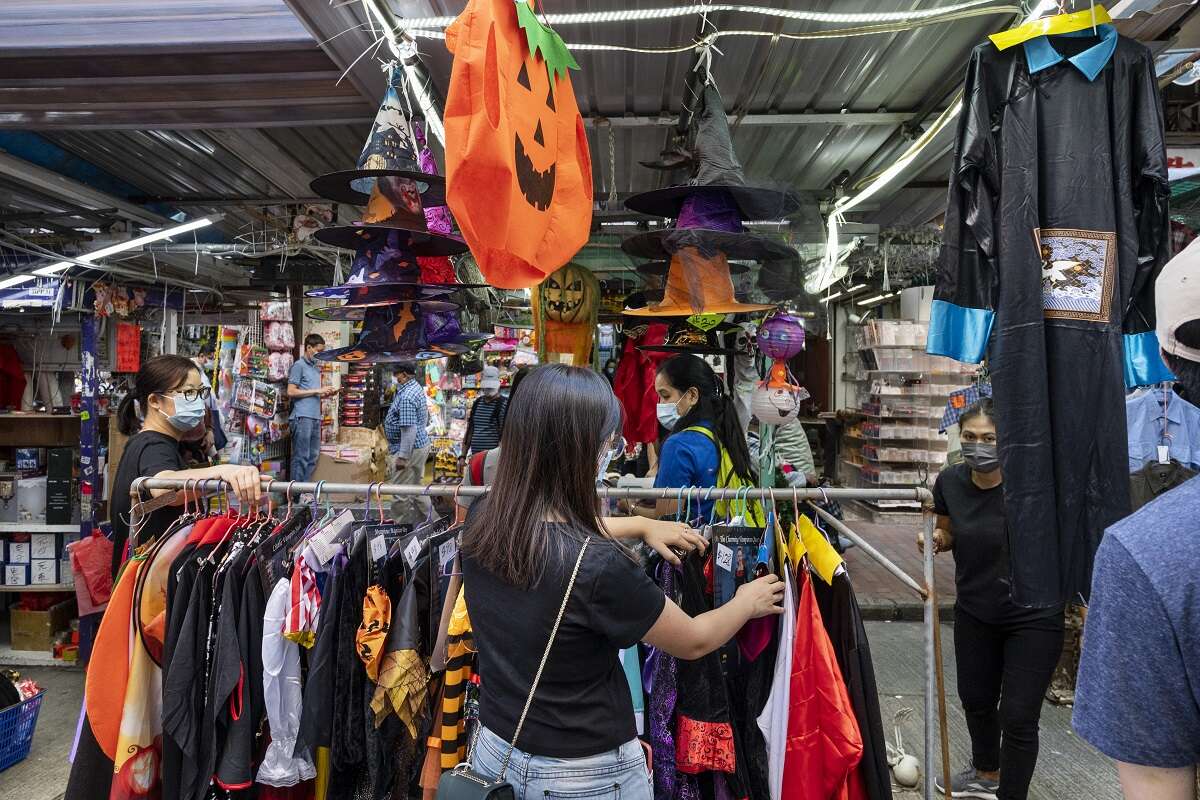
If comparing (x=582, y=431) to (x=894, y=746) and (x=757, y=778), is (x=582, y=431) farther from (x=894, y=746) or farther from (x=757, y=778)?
(x=894, y=746)

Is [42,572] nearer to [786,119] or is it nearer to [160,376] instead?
[160,376]

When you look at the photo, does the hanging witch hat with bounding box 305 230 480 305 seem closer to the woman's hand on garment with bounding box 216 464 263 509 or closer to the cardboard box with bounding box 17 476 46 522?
the woman's hand on garment with bounding box 216 464 263 509

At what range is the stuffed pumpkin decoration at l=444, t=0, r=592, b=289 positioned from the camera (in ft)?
4.80

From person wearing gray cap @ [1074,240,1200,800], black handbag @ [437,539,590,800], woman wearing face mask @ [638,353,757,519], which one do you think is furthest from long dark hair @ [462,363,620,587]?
woman wearing face mask @ [638,353,757,519]

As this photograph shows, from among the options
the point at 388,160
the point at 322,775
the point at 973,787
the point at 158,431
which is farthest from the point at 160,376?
the point at 973,787

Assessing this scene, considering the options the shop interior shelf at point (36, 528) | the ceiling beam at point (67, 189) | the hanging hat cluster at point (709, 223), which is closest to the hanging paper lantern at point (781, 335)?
the hanging hat cluster at point (709, 223)

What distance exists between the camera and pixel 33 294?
5.41 meters

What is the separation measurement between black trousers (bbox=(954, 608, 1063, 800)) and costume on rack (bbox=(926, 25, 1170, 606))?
1.20 meters

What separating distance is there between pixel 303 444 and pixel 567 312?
14.9 ft

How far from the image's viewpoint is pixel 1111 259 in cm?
186

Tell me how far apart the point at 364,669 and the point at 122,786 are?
2.56 ft

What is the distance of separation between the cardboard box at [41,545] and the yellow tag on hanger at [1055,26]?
6266 millimetres

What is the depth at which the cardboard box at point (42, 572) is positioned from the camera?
16.2ft

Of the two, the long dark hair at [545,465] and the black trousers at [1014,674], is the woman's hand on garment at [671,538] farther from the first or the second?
the black trousers at [1014,674]
